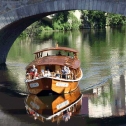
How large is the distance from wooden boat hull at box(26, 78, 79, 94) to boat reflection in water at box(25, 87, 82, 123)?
0.84 ft

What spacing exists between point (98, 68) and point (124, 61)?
388 cm

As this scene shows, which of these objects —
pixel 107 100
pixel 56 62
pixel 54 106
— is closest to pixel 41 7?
pixel 56 62

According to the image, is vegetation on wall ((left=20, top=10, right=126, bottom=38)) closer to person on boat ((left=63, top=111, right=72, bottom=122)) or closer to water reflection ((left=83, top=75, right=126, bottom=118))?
water reflection ((left=83, top=75, right=126, bottom=118))

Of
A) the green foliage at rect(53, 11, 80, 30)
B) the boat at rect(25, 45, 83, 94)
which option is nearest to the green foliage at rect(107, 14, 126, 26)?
the green foliage at rect(53, 11, 80, 30)

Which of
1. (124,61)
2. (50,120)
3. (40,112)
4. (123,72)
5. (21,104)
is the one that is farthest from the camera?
(124,61)

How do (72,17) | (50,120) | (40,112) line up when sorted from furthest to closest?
(72,17), (40,112), (50,120)

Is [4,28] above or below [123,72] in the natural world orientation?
above

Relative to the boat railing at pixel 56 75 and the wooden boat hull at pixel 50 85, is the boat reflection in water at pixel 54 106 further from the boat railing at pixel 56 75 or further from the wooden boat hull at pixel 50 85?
the boat railing at pixel 56 75

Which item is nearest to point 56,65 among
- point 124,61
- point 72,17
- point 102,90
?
point 102,90

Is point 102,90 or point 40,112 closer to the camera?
point 40,112

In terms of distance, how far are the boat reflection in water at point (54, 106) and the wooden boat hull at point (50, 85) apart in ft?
0.84

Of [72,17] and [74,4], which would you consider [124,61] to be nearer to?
[74,4]

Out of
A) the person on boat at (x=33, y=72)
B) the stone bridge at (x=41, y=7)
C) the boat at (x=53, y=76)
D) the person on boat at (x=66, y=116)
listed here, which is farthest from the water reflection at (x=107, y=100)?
the stone bridge at (x=41, y=7)

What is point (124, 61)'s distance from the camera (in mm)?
29688
